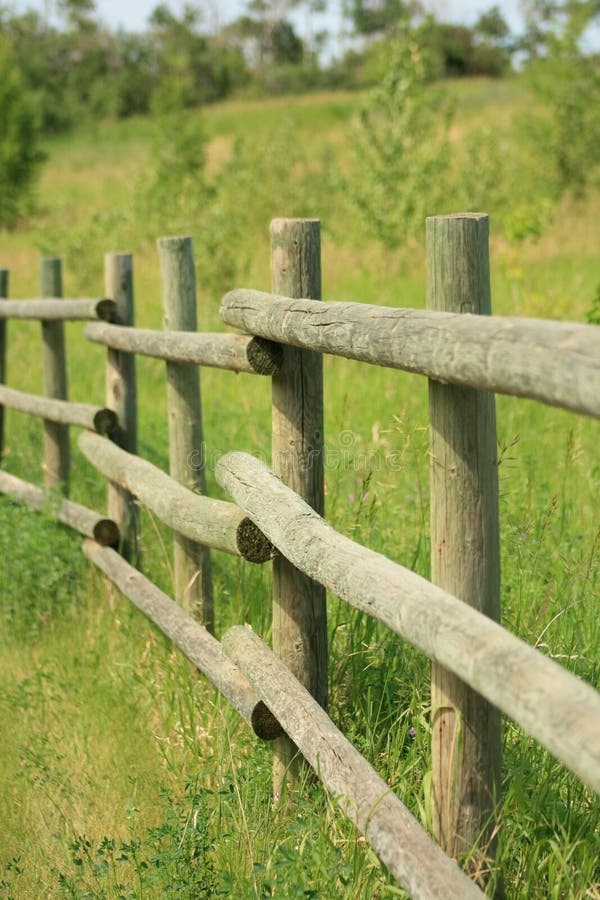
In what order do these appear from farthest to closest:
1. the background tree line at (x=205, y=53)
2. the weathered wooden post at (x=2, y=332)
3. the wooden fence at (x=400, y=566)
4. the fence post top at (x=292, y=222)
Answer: the background tree line at (x=205, y=53)
the weathered wooden post at (x=2, y=332)
the fence post top at (x=292, y=222)
the wooden fence at (x=400, y=566)

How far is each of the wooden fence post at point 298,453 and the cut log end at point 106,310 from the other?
2178 millimetres

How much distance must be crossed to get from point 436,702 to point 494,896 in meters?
0.42

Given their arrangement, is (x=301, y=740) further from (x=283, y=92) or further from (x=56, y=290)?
(x=283, y=92)

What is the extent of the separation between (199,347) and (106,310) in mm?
1465

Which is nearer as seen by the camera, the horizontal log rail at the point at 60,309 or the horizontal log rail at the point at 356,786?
the horizontal log rail at the point at 356,786

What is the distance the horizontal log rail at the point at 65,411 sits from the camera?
16.4 feet

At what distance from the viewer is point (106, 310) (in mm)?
4996

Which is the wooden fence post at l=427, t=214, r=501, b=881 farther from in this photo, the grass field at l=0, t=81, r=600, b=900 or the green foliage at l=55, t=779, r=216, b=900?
the green foliage at l=55, t=779, r=216, b=900

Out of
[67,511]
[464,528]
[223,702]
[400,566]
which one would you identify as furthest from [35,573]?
[464,528]

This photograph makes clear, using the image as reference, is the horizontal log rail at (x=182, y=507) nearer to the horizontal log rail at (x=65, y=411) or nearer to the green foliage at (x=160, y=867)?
the horizontal log rail at (x=65, y=411)

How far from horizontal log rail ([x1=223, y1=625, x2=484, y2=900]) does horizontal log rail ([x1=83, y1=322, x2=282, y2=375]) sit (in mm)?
879

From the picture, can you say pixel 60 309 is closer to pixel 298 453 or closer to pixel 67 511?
pixel 67 511

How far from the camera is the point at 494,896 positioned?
2.12 m

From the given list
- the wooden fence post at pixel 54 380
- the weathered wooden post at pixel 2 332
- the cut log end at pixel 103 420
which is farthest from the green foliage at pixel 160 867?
the weathered wooden post at pixel 2 332
